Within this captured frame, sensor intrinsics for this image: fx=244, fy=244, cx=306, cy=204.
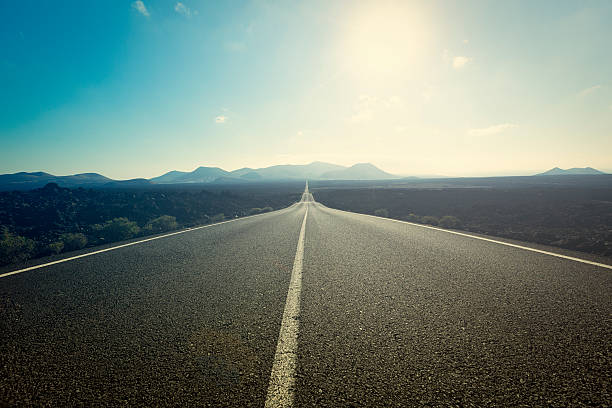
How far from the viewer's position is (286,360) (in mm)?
1665

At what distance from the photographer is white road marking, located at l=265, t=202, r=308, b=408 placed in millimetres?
1352

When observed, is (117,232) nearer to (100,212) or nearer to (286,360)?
(286,360)

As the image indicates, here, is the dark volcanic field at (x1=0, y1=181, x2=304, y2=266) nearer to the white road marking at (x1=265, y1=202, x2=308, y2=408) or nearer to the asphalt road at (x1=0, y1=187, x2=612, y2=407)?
the asphalt road at (x1=0, y1=187, x2=612, y2=407)

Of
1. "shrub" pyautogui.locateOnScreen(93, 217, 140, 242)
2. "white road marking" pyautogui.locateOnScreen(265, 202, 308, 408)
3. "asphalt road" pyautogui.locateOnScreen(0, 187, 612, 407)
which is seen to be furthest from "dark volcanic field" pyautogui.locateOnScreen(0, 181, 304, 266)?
"white road marking" pyautogui.locateOnScreen(265, 202, 308, 408)

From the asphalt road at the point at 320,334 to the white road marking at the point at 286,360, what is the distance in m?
0.03

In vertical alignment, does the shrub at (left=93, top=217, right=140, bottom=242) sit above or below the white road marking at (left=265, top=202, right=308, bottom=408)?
below

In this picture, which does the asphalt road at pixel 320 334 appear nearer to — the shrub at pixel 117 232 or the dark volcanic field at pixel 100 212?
the shrub at pixel 117 232

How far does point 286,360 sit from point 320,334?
41 cm

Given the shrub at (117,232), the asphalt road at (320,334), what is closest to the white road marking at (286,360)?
the asphalt road at (320,334)

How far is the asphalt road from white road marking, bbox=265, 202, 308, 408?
0.11 ft

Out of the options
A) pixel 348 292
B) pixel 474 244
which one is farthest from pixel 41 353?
pixel 474 244

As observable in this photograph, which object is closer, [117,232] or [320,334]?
[320,334]

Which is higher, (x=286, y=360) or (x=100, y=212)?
(x=286, y=360)

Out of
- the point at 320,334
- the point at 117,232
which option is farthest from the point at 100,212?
the point at 320,334
